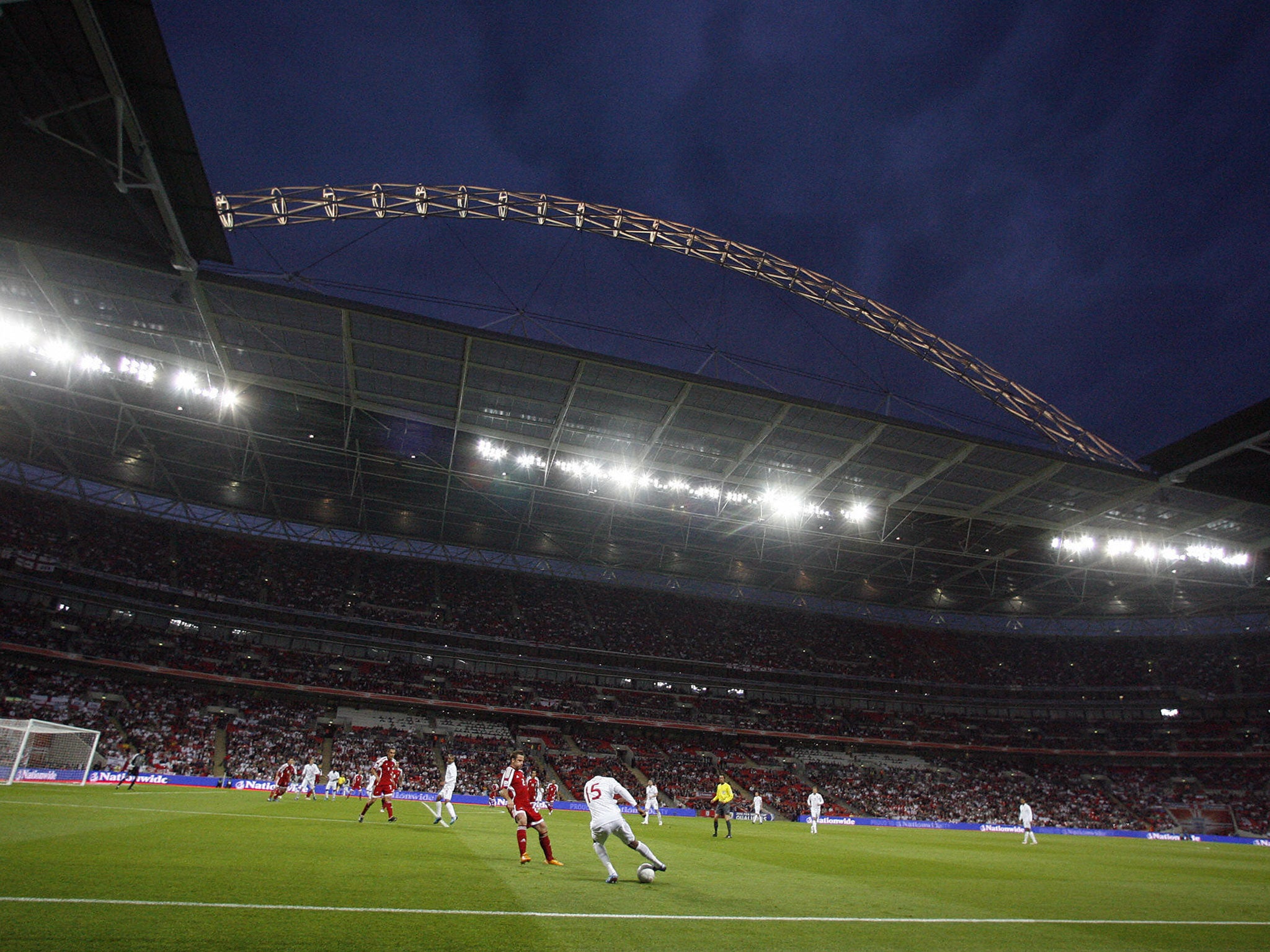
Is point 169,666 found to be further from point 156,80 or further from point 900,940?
point 900,940

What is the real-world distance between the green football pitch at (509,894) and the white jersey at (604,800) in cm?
83

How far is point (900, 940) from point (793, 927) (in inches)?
42.3

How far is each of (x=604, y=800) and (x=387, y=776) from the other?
11004mm

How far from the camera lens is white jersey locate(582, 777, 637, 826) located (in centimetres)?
979

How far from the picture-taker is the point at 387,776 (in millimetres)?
18359

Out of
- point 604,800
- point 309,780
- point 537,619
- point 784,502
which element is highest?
point 784,502

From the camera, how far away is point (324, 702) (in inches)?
1761

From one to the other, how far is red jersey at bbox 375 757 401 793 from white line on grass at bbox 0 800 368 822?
1194mm

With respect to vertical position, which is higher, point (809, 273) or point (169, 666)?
point (809, 273)

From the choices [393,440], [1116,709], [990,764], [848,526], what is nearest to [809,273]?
[848,526]

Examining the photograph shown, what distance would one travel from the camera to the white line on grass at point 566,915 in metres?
6.57

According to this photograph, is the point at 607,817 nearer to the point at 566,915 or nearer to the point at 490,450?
the point at 566,915

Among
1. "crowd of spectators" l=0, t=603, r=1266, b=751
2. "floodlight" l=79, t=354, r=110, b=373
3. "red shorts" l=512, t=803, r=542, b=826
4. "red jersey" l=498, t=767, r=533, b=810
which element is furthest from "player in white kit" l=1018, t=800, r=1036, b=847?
"floodlight" l=79, t=354, r=110, b=373

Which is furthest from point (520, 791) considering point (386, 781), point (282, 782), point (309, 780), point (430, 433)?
point (430, 433)
